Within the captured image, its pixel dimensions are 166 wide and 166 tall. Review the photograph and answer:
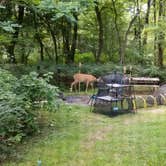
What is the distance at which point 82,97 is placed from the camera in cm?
878

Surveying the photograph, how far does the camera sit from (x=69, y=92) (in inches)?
386

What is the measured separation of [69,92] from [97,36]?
15.2 ft

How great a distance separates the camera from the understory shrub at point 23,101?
415 cm

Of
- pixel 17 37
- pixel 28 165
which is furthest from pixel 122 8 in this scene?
pixel 28 165

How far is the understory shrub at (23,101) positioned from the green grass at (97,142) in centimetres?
25

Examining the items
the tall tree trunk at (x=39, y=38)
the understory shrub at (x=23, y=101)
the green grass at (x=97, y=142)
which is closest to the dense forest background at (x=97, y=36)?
the tall tree trunk at (x=39, y=38)

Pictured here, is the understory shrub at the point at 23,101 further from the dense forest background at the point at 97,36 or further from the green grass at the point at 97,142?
the dense forest background at the point at 97,36

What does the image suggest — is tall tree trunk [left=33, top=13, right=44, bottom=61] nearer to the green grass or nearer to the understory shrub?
the green grass

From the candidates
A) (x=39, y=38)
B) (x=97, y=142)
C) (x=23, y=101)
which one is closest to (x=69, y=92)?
(x=39, y=38)

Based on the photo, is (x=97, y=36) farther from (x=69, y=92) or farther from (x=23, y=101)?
(x=23, y=101)

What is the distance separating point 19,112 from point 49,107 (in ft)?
2.49

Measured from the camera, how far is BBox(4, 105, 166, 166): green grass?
383 centimetres

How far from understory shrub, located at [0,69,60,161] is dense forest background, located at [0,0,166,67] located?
6462 millimetres

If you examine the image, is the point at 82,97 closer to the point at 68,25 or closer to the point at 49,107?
the point at 49,107
